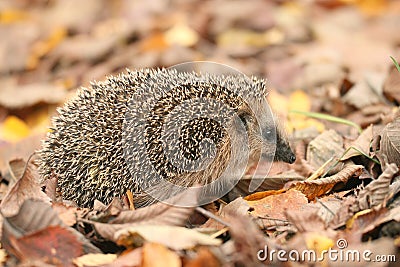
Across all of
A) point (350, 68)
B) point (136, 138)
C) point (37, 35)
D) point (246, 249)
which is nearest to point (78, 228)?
point (136, 138)

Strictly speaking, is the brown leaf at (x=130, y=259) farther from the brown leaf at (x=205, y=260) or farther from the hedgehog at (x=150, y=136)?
the hedgehog at (x=150, y=136)

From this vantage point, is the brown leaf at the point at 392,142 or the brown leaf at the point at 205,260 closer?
the brown leaf at the point at 205,260

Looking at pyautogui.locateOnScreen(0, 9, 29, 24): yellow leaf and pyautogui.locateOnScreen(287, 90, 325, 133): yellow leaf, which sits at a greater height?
pyautogui.locateOnScreen(0, 9, 29, 24): yellow leaf

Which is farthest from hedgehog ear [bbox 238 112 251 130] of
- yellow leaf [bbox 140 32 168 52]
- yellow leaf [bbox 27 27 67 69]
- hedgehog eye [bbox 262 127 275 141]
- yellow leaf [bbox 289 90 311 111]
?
yellow leaf [bbox 27 27 67 69]

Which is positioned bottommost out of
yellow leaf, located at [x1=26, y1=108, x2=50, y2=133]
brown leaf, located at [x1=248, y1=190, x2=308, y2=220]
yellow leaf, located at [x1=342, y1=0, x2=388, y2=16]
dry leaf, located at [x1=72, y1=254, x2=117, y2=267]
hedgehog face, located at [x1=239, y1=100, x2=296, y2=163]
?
dry leaf, located at [x1=72, y1=254, x2=117, y2=267]

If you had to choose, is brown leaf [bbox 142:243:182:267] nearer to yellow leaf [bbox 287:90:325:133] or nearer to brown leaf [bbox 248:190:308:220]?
brown leaf [bbox 248:190:308:220]

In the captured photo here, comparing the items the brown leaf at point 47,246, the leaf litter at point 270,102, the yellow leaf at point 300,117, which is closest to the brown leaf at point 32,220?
the leaf litter at point 270,102

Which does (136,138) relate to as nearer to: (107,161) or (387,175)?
(107,161)
